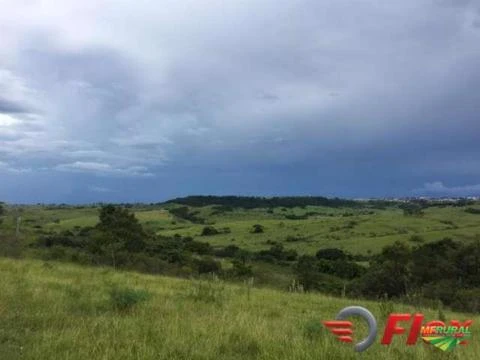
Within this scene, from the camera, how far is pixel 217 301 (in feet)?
38.8

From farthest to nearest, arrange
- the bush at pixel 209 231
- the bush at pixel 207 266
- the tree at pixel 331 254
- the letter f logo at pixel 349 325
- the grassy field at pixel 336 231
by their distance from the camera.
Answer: the bush at pixel 209 231, the grassy field at pixel 336 231, the tree at pixel 331 254, the bush at pixel 207 266, the letter f logo at pixel 349 325

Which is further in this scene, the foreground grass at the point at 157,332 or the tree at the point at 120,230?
the tree at the point at 120,230

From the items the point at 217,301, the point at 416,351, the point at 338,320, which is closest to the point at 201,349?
the point at 338,320

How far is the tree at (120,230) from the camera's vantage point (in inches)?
2160

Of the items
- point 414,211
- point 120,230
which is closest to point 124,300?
point 120,230

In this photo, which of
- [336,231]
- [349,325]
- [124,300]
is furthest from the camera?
[336,231]

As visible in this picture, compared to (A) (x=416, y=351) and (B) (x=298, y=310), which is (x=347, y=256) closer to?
(B) (x=298, y=310)

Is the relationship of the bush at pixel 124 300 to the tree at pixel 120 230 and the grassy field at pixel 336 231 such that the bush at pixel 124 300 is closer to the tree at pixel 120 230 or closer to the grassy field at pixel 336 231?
the tree at pixel 120 230

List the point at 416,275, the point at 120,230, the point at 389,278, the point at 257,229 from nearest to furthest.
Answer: the point at 389,278 < the point at 416,275 < the point at 120,230 < the point at 257,229

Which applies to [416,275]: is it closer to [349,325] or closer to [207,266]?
[207,266]

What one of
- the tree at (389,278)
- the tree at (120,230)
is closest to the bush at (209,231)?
the tree at (120,230)

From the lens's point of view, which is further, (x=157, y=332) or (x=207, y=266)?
(x=207, y=266)

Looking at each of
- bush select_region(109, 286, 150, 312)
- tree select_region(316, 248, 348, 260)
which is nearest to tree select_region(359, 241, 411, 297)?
tree select_region(316, 248, 348, 260)

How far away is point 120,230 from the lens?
196 ft
